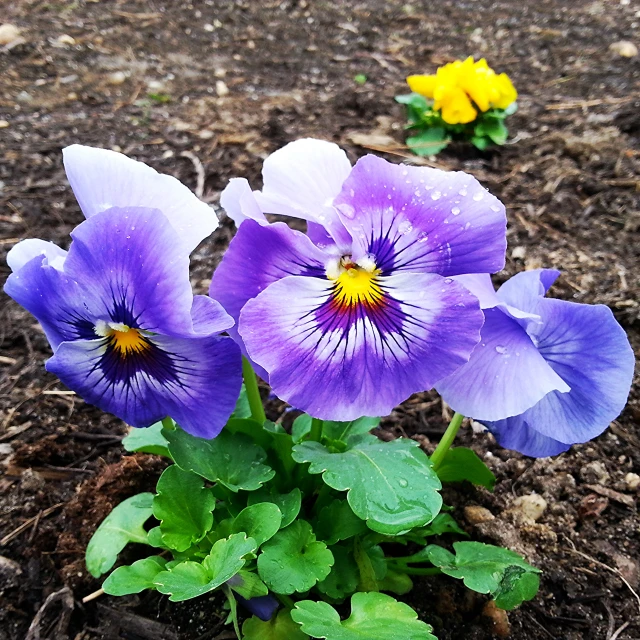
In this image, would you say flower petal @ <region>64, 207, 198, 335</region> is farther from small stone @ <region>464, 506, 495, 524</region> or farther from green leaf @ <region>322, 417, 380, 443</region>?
small stone @ <region>464, 506, 495, 524</region>

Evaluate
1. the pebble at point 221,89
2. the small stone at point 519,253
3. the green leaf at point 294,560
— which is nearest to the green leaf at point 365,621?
the green leaf at point 294,560

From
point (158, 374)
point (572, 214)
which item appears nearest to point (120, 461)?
point (158, 374)

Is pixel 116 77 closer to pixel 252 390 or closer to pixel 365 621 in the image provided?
pixel 252 390

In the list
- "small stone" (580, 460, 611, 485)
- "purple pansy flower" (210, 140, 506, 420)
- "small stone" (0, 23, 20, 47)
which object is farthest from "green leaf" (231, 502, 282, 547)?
"small stone" (0, 23, 20, 47)

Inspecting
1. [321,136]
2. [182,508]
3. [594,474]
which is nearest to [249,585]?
[182,508]

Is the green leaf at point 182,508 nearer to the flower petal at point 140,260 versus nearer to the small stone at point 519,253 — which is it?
the flower petal at point 140,260
